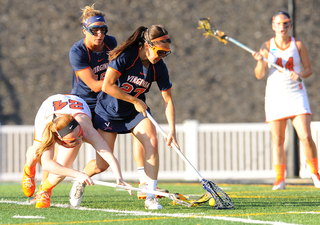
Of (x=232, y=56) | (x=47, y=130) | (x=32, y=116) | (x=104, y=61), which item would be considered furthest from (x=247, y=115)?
(x=47, y=130)

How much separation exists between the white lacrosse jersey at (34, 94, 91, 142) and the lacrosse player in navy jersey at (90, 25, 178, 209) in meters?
0.26

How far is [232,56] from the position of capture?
17.0m

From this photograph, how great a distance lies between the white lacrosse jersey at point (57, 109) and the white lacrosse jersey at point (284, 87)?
2.61 metres

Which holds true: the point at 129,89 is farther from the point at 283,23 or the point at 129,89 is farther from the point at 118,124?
the point at 283,23

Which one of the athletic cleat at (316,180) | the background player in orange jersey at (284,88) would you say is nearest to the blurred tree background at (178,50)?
the background player in orange jersey at (284,88)

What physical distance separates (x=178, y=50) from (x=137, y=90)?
1230 centimetres

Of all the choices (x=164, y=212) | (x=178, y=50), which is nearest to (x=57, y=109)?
(x=164, y=212)

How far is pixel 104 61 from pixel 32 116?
11.5 metres

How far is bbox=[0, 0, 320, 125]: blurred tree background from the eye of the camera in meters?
16.5

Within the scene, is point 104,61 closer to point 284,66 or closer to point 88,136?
point 88,136

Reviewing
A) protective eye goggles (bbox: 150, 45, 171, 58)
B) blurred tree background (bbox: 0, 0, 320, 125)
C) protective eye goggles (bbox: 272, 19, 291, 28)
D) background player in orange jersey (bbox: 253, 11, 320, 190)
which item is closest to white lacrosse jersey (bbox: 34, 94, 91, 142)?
protective eye goggles (bbox: 150, 45, 171, 58)

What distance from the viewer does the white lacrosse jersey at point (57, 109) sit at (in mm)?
4664

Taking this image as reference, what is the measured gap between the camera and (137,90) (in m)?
4.79

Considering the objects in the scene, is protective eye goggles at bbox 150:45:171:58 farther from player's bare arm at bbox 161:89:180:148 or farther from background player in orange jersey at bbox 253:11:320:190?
background player in orange jersey at bbox 253:11:320:190
